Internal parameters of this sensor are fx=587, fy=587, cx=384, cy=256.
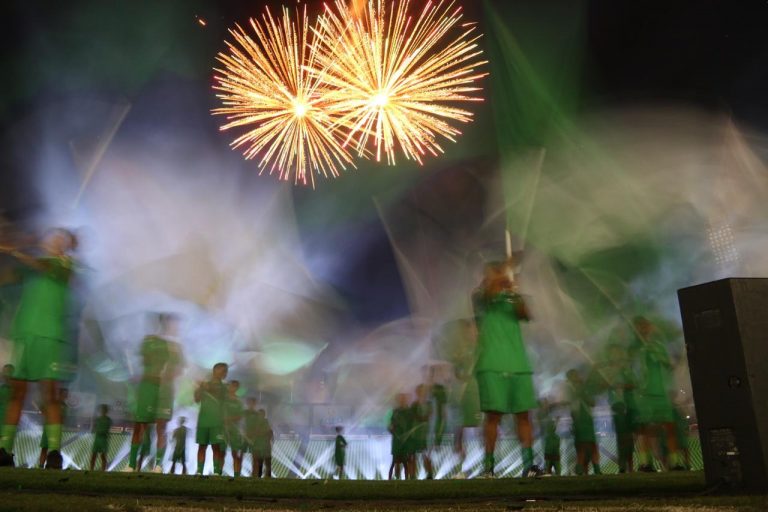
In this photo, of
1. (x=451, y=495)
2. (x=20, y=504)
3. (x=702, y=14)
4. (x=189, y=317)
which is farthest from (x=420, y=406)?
(x=702, y=14)

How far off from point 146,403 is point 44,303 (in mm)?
2662

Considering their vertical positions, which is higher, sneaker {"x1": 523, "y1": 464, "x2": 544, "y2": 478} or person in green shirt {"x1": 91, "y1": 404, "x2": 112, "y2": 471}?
person in green shirt {"x1": 91, "y1": 404, "x2": 112, "y2": 471}

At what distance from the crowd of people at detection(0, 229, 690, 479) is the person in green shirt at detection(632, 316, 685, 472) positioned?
0.01 meters

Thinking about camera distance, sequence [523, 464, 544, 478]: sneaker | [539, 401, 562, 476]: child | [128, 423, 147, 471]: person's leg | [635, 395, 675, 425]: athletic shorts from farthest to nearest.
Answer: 1. [539, 401, 562, 476]: child
2. [635, 395, 675, 425]: athletic shorts
3. [128, 423, 147, 471]: person's leg
4. [523, 464, 544, 478]: sneaker

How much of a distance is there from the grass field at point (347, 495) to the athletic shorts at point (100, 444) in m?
6.20

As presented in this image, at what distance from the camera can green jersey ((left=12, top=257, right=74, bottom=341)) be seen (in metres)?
5.33

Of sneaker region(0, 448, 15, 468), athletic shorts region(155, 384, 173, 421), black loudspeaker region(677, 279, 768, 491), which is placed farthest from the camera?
athletic shorts region(155, 384, 173, 421)

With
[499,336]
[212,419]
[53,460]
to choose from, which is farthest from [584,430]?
[53,460]

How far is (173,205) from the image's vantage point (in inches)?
655

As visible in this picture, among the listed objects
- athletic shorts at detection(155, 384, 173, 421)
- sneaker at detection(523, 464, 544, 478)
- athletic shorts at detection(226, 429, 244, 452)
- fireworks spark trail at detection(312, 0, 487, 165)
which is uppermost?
fireworks spark trail at detection(312, 0, 487, 165)

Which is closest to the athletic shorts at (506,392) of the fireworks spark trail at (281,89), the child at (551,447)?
the child at (551,447)

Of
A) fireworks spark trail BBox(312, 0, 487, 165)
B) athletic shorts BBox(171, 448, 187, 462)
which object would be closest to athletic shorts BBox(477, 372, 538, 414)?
fireworks spark trail BBox(312, 0, 487, 165)

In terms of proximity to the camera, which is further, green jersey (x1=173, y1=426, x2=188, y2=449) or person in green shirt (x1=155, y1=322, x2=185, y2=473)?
green jersey (x1=173, y1=426, x2=188, y2=449)

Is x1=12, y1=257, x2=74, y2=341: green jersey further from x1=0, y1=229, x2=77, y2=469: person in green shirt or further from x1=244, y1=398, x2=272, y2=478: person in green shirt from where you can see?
x1=244, y1=398, x2=272, y2=478: person in green shirt
